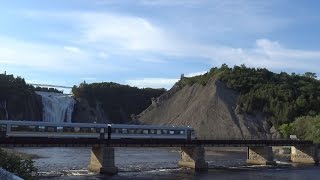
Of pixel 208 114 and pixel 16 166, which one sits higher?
pixel 208 114

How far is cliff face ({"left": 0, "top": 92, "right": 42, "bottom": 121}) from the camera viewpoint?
162875mm

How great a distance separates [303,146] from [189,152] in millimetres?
27803

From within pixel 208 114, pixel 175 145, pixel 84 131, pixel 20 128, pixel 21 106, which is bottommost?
pixel 175 145

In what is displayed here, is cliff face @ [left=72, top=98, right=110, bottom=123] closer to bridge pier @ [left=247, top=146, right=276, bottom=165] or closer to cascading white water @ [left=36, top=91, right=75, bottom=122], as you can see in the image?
cascading white water @ [left=36, top=91, right=75, bottom=122]

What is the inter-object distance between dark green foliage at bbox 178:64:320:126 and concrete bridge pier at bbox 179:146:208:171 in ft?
288

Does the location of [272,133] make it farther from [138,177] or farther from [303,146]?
[138,177]

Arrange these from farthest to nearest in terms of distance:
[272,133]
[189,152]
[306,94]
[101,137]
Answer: [306,94] → [272,133] → [189,152] → [101,137]

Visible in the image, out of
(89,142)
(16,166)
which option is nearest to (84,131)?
(89,142)

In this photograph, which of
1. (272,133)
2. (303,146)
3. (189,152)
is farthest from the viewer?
(272,133)

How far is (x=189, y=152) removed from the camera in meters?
67.2

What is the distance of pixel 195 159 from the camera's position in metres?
65.9

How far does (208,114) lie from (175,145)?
8764 cm

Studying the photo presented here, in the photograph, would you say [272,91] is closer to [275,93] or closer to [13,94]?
[275,93]

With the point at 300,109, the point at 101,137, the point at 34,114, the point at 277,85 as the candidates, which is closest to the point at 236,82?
the point at 277,85
